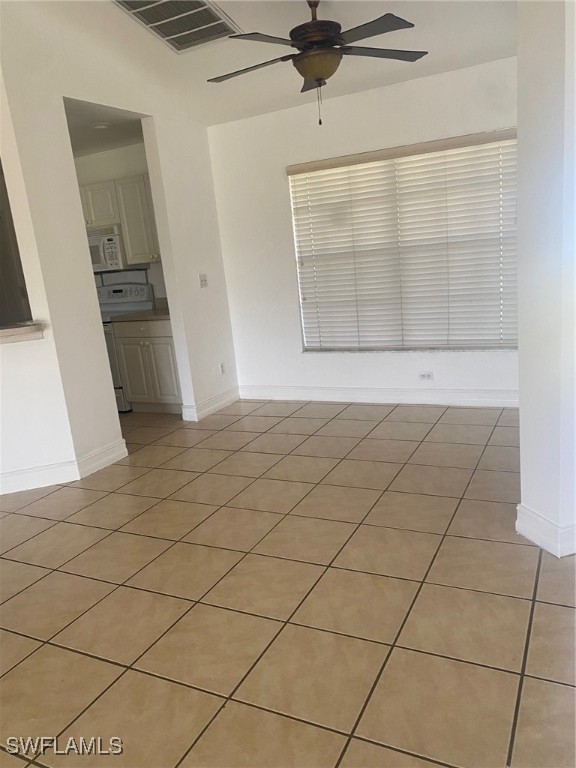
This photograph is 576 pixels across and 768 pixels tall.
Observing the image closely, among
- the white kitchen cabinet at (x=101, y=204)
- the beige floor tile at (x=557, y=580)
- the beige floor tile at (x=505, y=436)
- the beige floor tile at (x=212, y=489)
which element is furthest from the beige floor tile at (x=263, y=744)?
the white kitchen cabinet at (x=101, y=204)

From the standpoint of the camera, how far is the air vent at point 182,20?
122 inches

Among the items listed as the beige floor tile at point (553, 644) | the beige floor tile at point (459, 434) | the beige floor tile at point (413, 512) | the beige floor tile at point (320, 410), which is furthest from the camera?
the beige floor tile at point (320, 410)

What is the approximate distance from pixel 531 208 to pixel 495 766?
1.87m

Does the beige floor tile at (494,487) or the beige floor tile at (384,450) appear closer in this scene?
the beige floor tile at (494,487)

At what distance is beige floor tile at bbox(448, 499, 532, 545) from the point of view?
2461 millimetres

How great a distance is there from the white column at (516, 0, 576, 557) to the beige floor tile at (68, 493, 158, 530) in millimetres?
2048

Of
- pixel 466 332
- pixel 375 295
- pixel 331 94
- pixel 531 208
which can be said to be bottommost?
pixel 466 332

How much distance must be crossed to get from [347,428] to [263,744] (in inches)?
109

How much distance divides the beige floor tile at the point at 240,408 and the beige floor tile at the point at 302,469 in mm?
1298

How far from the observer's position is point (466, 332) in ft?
14.3

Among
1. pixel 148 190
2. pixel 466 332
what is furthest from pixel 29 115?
pixel 466 332

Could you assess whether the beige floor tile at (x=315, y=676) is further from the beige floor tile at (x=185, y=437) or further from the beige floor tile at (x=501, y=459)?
the beige floor tile at (x=185, y=437)

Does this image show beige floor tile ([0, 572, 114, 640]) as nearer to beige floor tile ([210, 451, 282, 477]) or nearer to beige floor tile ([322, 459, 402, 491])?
beige floor tile ([210, 451, 282, 477])

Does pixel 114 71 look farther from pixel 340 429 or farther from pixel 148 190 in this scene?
pixel 340 429
